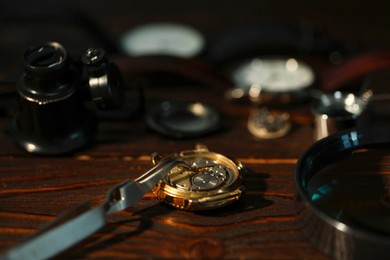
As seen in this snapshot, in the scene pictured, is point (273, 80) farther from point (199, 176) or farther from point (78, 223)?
point (78, 223)

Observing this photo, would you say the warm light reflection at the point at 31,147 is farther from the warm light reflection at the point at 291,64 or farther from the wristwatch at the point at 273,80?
the warm light reflection at the point at 291,64

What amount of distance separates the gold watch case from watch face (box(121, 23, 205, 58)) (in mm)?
448

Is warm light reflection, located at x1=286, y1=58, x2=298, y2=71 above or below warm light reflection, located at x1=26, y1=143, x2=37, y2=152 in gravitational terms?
above

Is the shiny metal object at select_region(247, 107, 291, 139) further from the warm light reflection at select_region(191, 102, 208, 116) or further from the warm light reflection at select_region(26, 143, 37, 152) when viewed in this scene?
the warm light reflection at select_region(26, 143, 37, 152)

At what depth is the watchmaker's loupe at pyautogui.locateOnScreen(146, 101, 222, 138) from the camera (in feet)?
3.40

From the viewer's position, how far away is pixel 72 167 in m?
0.97

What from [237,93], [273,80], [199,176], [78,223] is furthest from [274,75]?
[78,223]

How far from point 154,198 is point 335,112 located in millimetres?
331

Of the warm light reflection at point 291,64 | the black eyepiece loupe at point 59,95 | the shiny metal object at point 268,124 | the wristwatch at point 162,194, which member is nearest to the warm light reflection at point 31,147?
the black eyepiece loupe at point 59,95

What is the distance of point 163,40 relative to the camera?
1.43 meters

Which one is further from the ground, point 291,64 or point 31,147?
point 291,64

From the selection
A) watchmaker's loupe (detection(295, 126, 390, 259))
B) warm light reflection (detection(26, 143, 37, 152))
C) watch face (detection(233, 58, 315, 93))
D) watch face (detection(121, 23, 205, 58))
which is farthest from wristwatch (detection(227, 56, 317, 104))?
warm light reflection (detection(26, 143, 37, 152))

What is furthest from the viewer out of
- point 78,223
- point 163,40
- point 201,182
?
point 163,40

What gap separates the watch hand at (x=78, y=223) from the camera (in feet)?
2.44
